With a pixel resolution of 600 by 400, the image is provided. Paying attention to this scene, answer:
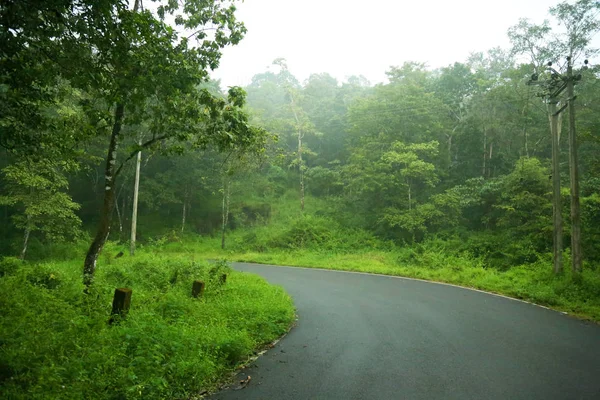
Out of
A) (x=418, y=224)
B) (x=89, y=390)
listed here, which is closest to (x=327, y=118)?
(x=418, y=224)

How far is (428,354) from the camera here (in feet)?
21.0

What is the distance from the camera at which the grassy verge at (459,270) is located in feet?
37.3

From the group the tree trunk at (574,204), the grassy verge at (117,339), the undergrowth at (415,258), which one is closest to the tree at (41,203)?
the undergrowth at (415,258)

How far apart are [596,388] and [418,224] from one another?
21.0m

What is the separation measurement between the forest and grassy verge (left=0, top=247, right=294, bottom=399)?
0.12 ft

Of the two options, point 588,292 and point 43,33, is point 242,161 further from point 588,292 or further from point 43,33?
point 588,292

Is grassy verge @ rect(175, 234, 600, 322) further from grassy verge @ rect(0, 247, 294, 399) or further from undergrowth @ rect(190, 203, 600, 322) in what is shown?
grassy verge @ rect(0, 247, 294, 399)

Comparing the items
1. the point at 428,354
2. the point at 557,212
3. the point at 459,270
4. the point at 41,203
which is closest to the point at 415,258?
the point at 459,270

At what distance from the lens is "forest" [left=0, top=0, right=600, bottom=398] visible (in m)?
5.65

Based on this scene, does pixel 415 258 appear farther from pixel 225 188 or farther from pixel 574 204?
pixel 225 188

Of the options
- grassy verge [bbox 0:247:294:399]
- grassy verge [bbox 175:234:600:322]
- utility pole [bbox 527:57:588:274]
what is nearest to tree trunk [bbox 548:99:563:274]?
utility pole [bbox 527:57:588:274]

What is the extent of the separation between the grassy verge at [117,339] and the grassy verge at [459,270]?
837 centimetres

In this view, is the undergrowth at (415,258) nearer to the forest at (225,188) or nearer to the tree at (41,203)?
the forest at (225,188)

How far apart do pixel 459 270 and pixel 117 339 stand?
16022 mm
